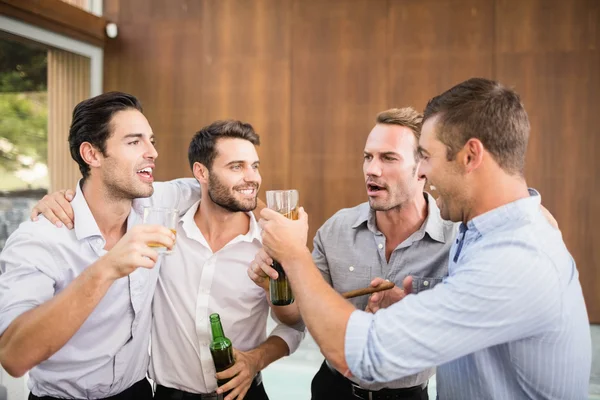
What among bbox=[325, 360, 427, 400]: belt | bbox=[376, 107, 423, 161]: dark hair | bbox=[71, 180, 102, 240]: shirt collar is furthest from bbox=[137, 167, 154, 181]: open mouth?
bbox=[325, 360, 427, 400]: belt

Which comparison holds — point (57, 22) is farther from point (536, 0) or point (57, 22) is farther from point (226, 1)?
point (536, 0)

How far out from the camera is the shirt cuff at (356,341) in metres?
1.19

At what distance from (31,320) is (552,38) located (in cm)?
505

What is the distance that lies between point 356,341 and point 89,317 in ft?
3.23

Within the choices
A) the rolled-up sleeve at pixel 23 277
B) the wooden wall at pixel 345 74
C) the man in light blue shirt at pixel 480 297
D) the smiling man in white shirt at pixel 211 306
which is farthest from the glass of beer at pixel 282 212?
the wooden wall at pixel 345 74

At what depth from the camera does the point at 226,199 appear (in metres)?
2.18

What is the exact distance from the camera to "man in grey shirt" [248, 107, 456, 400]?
6.44 ft

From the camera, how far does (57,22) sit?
5109 mm

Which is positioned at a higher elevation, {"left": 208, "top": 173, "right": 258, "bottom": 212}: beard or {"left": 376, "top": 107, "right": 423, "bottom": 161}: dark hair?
{"left": 376, "top": 107, "right": 423, "bottom": 161}: dark hair

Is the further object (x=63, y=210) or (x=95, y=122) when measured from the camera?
(x=95, y=122)

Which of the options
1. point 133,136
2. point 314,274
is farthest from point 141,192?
point 314,274

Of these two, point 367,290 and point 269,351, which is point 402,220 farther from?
point 269,351

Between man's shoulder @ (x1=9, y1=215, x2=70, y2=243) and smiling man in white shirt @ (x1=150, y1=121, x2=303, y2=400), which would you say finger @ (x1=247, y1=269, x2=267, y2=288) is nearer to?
smiling man in white shirt @ (x1=150, y1=121, x2=303, y2=400)

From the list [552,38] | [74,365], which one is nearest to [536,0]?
[552,38]
